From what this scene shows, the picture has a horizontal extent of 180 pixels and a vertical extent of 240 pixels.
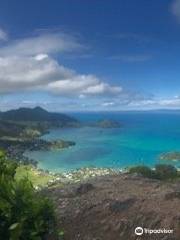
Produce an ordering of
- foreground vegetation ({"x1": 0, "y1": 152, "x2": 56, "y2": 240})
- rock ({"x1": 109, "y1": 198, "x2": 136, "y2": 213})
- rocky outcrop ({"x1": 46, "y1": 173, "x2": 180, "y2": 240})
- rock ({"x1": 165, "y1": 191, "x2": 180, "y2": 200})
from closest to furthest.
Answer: foreground vegetation ({"x1": 0, "y1": 152, "x2": 56, "y2": 240}) < rocky outcrop ({"x1": 46, "y1": 173, "x2": 180, "y2": 240}) < rock ({"x1": 109, "y1": 198, "x2": 136, "y2": 213}) < rock ({"x1": 165, "y1": 191, "x2": 180, "y2": 200})

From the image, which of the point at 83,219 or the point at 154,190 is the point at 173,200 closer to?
the point at 154,190

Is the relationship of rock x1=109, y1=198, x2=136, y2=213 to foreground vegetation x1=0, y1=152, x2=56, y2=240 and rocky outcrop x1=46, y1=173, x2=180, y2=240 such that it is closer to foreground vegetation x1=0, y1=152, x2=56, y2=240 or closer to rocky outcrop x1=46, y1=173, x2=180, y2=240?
rocky outcrop x1=46, y1=173, x2=180, y2=240

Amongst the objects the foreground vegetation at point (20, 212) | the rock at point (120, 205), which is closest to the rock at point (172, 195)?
the rock at point (120, 205)

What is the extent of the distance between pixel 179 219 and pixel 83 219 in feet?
26.4

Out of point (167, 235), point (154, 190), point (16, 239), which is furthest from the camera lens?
point (154, 190)

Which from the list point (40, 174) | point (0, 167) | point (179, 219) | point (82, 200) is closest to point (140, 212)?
point (179, 219)

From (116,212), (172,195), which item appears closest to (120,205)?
(116,212)

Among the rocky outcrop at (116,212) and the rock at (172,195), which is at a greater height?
the rock at (172,195)

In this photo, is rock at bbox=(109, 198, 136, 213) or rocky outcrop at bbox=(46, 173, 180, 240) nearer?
rocky outcrop at bbox=(46, 173, 180, 240)

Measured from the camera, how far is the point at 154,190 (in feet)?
137

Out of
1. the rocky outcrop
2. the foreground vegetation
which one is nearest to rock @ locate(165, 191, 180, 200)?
the rocky outcrop

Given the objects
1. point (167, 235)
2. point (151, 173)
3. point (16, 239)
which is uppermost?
point (16, 239)

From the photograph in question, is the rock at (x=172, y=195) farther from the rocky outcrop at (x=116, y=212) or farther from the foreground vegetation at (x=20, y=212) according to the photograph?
the foreground vegetation at (x=20, y=212)

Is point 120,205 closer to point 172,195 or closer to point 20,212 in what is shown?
point 172,195
